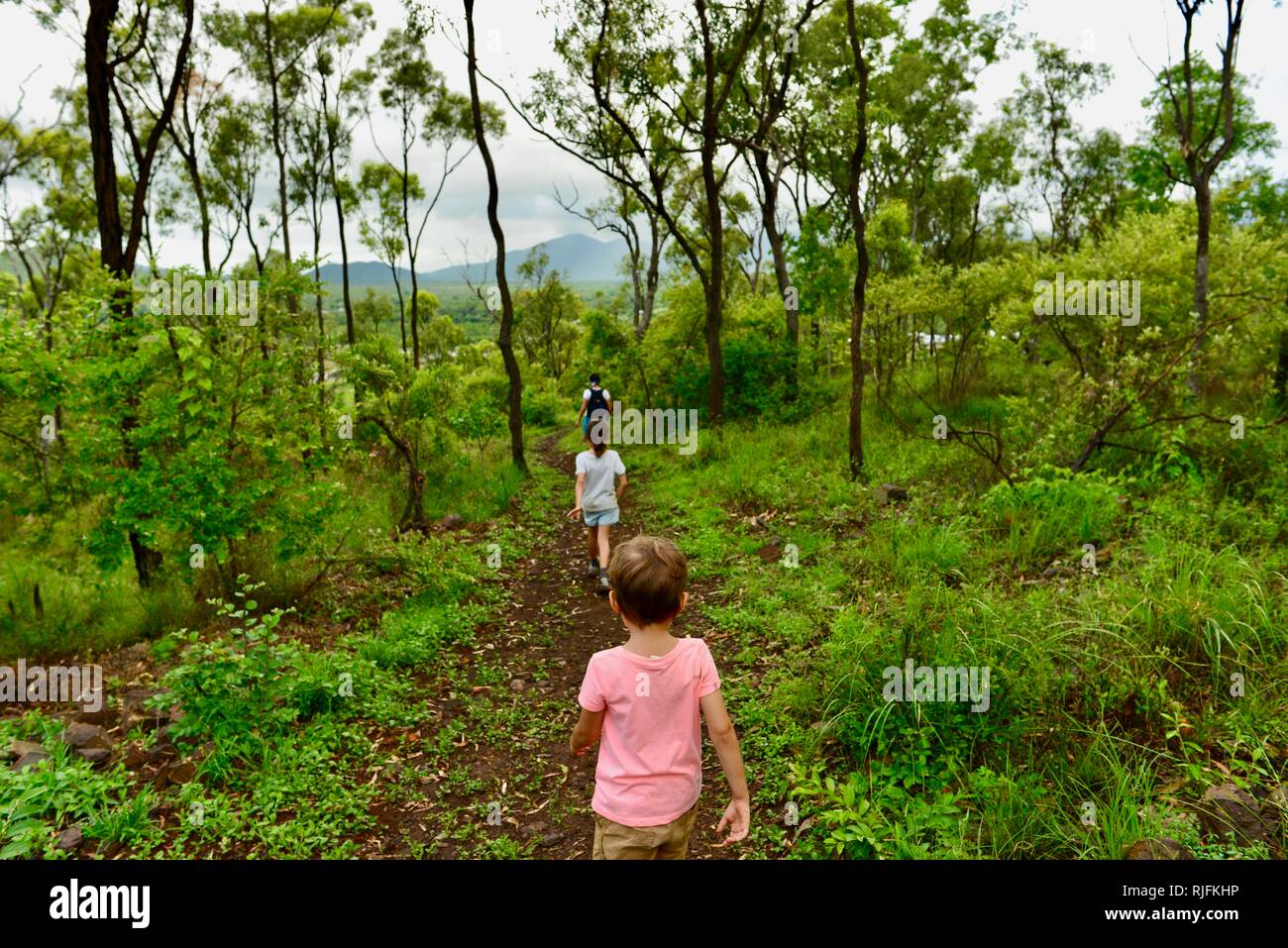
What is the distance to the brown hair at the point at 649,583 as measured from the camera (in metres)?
2.57

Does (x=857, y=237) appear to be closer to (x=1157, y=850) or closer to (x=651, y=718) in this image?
(x=1157, y=850)

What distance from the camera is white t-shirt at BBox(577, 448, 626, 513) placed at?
26.3ft

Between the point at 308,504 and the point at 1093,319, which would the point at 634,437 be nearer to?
the point at 1093,319

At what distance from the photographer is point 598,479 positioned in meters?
8.05

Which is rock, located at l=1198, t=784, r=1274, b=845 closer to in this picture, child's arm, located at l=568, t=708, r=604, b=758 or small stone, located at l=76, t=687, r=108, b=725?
child's arm, located at l=568, t=708, r=604, b=758

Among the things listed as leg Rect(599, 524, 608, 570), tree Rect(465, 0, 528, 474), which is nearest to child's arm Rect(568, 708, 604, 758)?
leg Rect(599, 524, 608, 570)

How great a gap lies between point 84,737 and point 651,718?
15.2ft

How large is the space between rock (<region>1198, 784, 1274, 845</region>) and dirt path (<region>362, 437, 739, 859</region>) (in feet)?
8.01

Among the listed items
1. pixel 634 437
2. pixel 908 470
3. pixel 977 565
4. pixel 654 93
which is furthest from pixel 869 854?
pixel 654 93

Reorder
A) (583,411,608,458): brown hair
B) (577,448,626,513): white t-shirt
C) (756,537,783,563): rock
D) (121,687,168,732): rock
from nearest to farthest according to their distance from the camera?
(121,687,168,732): rock → (583,411,608,458): brown hair → (577,448,626,513): white t-shirt → (756,537,783,563): rock

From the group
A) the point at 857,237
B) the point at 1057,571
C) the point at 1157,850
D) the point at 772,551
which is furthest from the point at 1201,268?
the point at 1157,850

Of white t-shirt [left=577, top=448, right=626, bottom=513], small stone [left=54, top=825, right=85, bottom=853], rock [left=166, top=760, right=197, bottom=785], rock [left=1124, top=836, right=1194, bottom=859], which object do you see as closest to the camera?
rock [left=1124, top=836, right=1194, bottom=859]

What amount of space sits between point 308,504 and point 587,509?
2999mm

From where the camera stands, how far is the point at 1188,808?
365 centimetres
